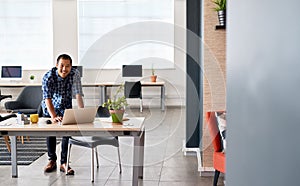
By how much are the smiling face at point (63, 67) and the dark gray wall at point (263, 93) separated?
3.60m

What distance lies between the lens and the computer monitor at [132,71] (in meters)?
9.89

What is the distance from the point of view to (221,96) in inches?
167

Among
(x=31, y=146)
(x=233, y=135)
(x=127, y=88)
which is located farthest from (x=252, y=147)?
(x=127, y=88)

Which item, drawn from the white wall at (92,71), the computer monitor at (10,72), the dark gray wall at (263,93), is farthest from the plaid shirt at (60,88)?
Result: the computer monitor at (10,72)

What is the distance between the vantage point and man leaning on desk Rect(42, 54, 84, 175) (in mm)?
4238

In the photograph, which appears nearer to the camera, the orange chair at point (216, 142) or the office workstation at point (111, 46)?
the orange chair at point (216, 142)

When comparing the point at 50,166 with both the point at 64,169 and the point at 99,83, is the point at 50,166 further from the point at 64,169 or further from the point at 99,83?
the point at 99,83

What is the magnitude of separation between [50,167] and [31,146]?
4.96ft

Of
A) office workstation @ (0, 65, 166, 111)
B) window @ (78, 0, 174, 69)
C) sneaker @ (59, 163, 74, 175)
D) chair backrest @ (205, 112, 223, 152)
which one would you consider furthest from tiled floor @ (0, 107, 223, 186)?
window @ (78, 0, 174, 69)

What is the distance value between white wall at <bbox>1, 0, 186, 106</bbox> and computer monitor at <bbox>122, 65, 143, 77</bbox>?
0.58 feet

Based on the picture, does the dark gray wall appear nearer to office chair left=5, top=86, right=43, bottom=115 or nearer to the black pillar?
the black pillar

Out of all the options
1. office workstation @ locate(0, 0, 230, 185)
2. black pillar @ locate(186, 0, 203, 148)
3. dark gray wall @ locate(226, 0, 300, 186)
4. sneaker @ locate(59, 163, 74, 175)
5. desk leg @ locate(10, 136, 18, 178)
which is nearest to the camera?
dark gray wall @ locate(226, 0, 300, 186)

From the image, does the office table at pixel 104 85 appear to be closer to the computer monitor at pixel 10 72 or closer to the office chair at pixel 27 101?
the computer monitor at pixel 10 72

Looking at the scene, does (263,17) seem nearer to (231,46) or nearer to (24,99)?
(231,46)
